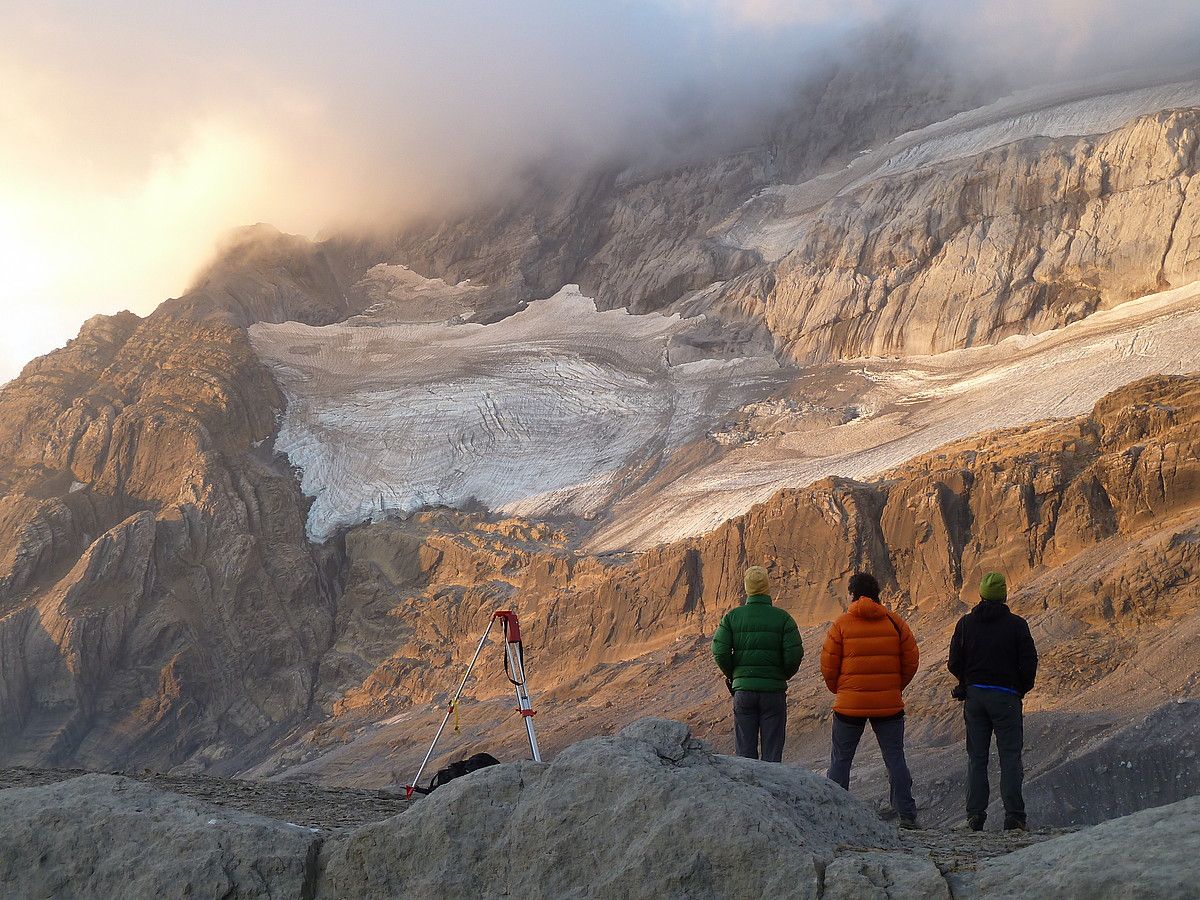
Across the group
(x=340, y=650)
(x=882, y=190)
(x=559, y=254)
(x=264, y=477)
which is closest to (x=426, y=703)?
(x=340, y=650)

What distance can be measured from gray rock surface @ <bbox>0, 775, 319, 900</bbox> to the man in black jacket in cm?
460

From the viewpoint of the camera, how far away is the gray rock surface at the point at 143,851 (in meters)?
5.62

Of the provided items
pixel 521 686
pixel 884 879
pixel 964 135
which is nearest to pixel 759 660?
pixel 521 686

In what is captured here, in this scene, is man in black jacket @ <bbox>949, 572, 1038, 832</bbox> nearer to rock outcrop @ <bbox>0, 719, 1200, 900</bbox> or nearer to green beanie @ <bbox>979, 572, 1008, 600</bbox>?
green beanie @ <bbox>979, 572, 1008, 600</bbox>

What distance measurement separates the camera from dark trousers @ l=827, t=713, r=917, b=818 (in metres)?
8.28

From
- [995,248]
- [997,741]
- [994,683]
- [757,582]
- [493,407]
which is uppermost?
[995,248]

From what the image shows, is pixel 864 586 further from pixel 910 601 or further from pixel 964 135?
pixel 964 135

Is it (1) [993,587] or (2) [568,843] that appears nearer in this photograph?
(2) [568,843]

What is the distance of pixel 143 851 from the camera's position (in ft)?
19.0

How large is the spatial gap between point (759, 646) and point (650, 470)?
28131 millimetres

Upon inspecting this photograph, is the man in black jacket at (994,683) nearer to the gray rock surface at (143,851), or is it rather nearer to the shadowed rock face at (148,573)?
the gray rock surface at (143,851)

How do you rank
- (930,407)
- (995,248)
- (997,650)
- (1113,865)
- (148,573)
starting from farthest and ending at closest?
(995,248) < (148,573) < (930,407) < (997,650) < (1113,865)

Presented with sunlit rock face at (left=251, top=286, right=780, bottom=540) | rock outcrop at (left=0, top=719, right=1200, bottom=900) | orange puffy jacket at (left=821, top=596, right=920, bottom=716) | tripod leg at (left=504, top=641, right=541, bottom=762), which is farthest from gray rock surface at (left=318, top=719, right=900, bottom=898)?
sunlit rock face at (left=251, top=286, right=780, bottom=540)

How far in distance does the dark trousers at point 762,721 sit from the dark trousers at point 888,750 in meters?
0.43
